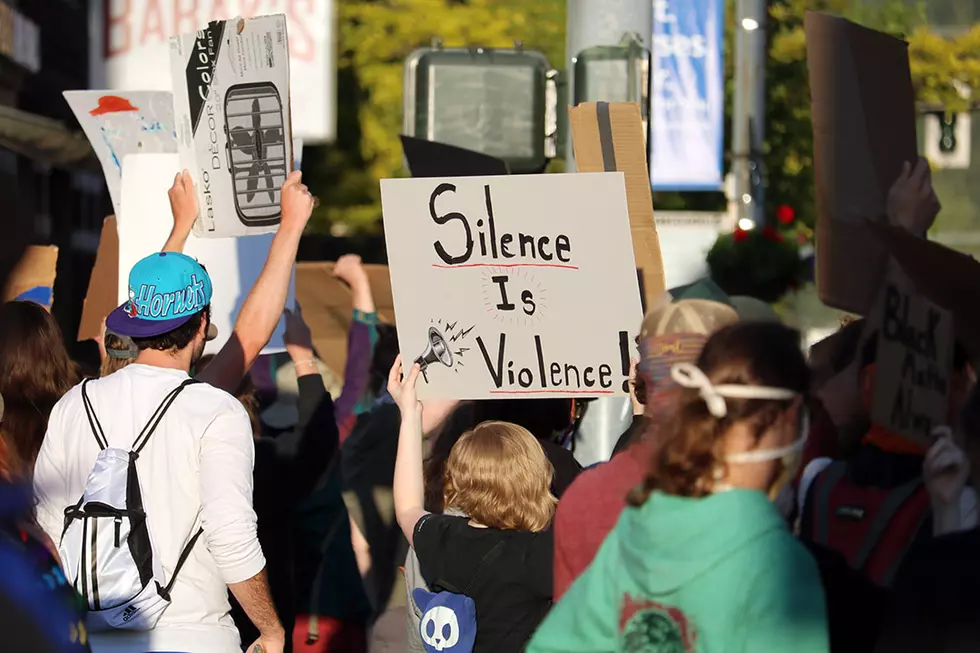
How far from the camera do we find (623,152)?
4184 mm

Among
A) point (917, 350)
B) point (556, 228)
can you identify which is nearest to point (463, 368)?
point (556, 228)

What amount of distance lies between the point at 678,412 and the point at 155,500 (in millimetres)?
1498

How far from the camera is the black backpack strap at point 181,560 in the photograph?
3.51 m

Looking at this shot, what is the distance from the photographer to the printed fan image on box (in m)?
4.76

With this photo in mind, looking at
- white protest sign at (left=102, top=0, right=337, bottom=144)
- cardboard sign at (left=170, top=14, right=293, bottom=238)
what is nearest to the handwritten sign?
cardboard sign at (left=170, top=14, right=293, bottom=238)

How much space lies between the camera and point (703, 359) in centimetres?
258

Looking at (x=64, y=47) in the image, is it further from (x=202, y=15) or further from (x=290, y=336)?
(x=290, y=336)

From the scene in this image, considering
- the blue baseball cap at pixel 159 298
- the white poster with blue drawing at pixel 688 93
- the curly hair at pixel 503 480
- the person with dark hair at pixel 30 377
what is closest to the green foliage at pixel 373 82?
the white poster with blue drawing at pixel 688 93

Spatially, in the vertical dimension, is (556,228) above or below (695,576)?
above

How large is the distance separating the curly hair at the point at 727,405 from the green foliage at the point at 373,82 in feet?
70.0

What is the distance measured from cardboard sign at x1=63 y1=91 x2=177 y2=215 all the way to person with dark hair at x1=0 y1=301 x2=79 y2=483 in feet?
5.15

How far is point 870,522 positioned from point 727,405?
780mm

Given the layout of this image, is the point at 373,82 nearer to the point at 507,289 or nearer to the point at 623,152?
the point at 623,152

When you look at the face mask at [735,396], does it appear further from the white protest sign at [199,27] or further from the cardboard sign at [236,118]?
the white protest sign at [199,27]
